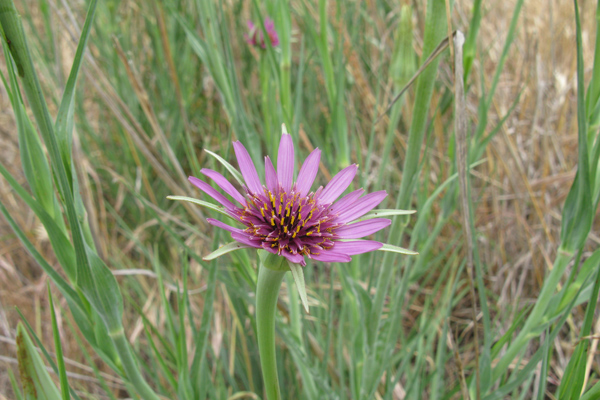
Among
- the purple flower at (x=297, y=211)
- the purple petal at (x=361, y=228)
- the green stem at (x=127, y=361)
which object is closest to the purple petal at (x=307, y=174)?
the purple flower at (x=297, y=211)

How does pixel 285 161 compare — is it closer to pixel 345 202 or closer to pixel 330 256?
pixel 345 202

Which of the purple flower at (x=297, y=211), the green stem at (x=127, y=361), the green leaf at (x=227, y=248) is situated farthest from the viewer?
the green stem at (x=127, y=361)

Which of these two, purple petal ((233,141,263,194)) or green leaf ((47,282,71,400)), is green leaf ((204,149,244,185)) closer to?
purple petal ((233,141,263,194))

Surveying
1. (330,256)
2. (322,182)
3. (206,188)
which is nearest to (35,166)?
(206,188)

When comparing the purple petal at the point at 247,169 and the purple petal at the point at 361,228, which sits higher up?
the purple petal at the point at 247,169

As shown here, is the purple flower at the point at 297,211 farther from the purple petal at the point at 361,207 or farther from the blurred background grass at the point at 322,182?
the blurred background grass at the point at 322,182

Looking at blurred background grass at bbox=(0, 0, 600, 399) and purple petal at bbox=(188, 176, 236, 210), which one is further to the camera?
blurred background grass at bbox=(0, 0, 600, 399)

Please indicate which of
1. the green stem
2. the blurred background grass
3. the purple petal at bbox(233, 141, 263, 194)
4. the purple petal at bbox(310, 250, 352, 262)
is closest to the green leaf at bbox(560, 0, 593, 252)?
A: the blurred background grass

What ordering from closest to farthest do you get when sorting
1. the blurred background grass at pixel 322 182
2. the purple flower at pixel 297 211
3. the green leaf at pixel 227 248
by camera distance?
1. the green leaf at pixel 227 248
2. the purple flower at pixel 297 211
3. the blurred background grass at pixel 322 182
